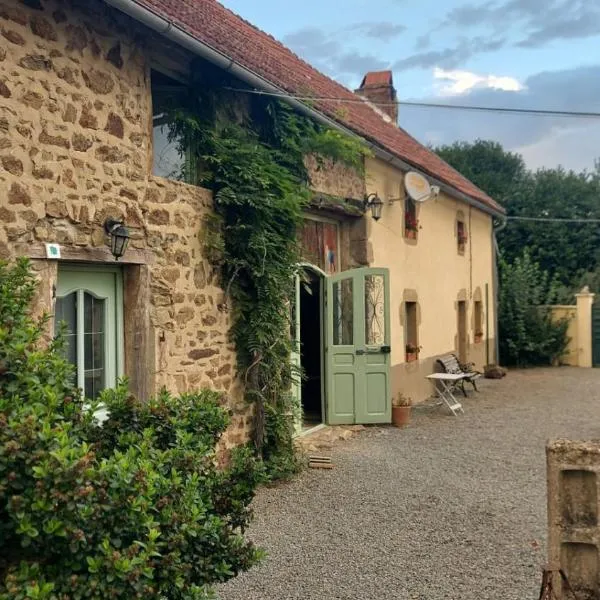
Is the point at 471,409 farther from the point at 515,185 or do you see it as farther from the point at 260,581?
the point at 515,185

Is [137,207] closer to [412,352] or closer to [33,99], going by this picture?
[33,99]

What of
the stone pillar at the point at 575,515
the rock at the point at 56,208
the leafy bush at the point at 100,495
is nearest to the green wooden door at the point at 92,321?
the rock at the point at 56,208

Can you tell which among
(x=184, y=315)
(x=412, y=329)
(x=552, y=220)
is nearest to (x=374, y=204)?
(x=412, y=329)

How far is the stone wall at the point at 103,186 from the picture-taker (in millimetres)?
4359

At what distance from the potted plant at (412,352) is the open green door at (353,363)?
7.63 ft

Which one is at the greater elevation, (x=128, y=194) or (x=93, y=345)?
(x=128, y=194)

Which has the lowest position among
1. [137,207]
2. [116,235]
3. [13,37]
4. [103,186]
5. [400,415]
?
[400,415]

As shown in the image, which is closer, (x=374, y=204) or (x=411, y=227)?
(x=374, y=204)

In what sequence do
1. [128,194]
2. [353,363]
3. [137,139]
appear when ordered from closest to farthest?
[128,194], [137,139], [353,363]

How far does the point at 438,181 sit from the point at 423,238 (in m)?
1.08

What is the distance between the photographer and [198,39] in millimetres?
5359

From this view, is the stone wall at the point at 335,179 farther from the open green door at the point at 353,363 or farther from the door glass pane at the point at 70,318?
the door glass pane at the point at 70,318

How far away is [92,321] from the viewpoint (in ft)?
17.0

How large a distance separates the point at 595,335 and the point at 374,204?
1199 cm
